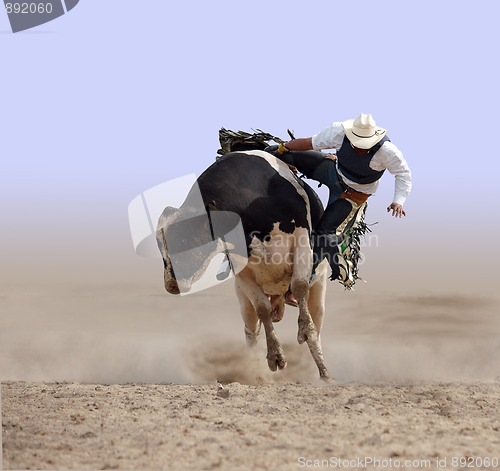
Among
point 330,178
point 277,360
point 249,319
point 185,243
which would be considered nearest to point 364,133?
point 330,178

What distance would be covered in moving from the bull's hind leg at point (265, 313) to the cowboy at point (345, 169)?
0.73 metres

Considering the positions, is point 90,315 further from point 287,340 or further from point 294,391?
point 294,391

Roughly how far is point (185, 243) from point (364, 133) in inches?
83.0

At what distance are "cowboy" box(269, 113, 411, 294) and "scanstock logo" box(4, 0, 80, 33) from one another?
123 inches

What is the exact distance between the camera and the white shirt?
7.97 m

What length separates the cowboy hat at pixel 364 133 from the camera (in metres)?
7.92

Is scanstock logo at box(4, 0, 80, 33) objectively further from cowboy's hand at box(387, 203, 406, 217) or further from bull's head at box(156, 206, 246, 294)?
cowboy's hand at box(387, 203, 406, 217)

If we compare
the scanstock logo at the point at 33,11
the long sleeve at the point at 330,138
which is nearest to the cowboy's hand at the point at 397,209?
the long sleeve at the point at 330,138

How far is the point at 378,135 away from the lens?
796 cm

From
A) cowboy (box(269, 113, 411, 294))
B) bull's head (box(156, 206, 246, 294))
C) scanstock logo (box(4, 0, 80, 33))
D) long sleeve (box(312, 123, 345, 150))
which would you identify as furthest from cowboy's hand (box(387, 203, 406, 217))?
scanstock logo (box(4, 0, 80, 33))

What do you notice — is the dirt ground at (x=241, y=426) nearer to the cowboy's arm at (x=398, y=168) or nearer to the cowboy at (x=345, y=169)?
the cowboy at (x=345, y=169)

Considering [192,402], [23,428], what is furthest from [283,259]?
[23,428]

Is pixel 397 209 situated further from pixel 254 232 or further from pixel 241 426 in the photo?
pixel 241 426

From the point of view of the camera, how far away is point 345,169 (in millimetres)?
8430
